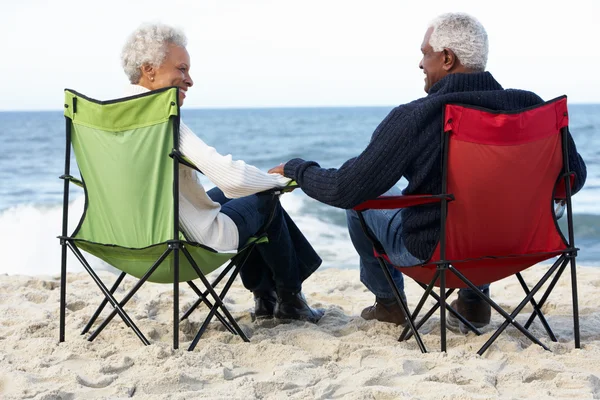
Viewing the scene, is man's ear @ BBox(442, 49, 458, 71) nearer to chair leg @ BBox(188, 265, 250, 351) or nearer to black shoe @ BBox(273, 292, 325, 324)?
chair leg @ BBox(188, 265, 250, 351)

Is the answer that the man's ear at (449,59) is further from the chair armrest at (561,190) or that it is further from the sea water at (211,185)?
the sea water at (211,185)

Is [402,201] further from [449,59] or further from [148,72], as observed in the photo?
[148,72]

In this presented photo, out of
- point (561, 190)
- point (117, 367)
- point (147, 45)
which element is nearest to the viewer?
point (117, 367)

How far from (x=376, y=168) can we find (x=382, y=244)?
0.50m

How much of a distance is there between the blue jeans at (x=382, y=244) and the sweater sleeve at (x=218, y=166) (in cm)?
55

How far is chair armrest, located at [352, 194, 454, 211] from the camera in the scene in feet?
8.86

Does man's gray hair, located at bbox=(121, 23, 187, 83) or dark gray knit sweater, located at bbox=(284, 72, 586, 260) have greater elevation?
man's gray hair, located at bbox=(121, 23, 187, 83)

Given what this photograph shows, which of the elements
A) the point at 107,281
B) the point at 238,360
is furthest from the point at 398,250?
the point at 107,281

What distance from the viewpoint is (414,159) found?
276 cm

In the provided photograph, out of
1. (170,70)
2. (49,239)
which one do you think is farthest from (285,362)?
(49,239)

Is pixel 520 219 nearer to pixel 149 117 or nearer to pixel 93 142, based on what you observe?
pixel 149 117

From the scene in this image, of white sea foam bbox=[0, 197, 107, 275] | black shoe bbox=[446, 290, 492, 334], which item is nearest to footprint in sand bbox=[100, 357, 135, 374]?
black shoe bbox=[446, 290, 492, 334]

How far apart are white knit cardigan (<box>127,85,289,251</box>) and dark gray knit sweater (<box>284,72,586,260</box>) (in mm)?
201

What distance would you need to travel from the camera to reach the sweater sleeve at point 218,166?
2.79m
